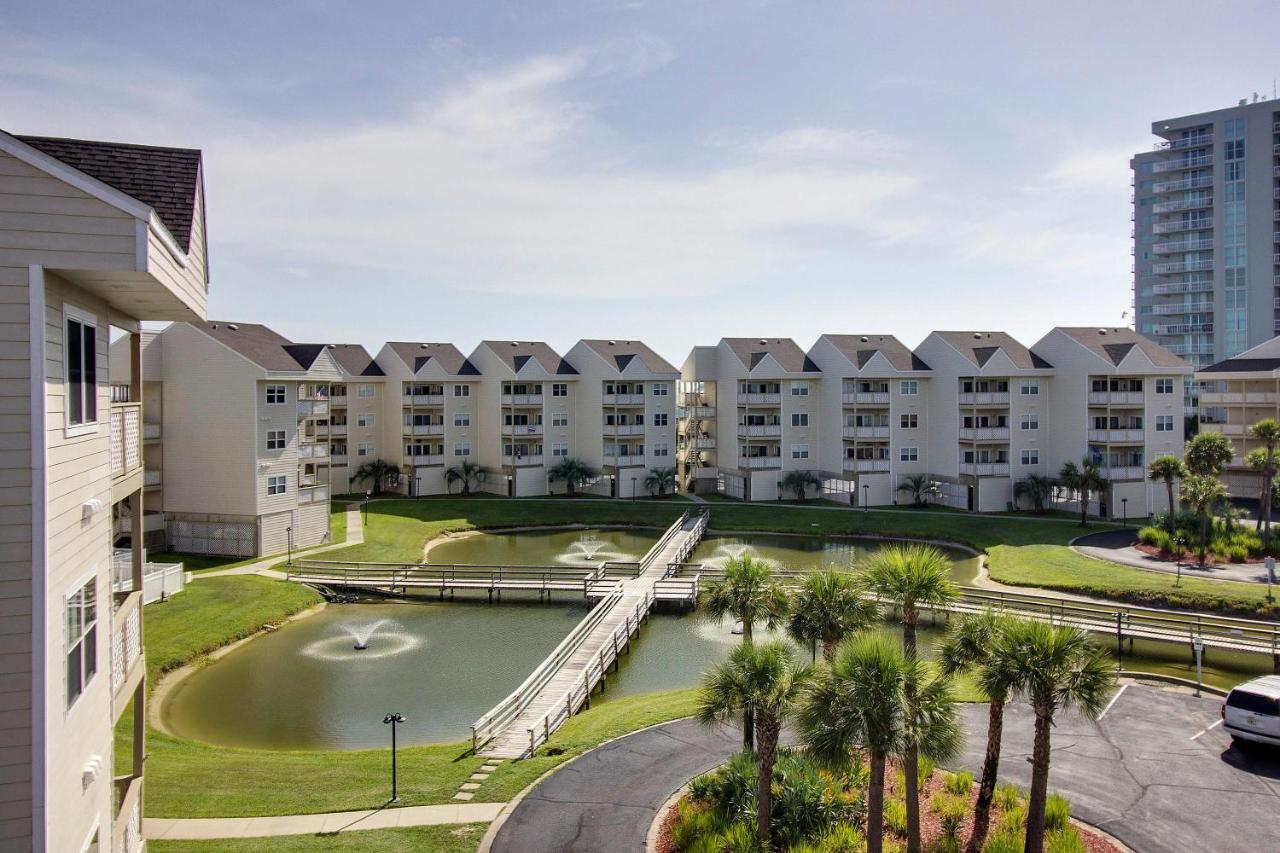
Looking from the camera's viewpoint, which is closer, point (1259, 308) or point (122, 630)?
point (122, 630)

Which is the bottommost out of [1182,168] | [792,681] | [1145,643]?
[1145,643]

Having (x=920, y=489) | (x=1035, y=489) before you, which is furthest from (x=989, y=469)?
(x=920, y=489)

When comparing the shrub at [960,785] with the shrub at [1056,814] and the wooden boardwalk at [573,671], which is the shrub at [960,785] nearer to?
the shrub at [1056,814]

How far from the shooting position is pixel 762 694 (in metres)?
15.7

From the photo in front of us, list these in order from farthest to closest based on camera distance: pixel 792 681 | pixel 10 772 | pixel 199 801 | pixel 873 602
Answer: pixel 873 602 < pixel 199 801 < pixel 792 681 < pixel 10 772

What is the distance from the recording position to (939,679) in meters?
14.8

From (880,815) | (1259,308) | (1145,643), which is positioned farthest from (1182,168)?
(880,815)

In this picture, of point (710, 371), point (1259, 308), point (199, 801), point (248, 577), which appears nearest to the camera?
point (199, 801)

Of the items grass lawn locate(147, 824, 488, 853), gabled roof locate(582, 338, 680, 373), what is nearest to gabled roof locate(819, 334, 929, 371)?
gabled roof locate(582, 338, 680, 373)

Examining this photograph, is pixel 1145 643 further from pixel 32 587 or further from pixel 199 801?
pixel 32 587

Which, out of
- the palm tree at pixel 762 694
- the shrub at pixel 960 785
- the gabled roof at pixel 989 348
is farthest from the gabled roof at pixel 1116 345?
the palm tree at pixel 762 694

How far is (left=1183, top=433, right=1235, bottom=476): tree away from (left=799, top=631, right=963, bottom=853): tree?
39574 millimetres

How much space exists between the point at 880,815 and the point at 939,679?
98.1 inches

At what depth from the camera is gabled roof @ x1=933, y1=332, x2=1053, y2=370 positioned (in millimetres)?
61250
